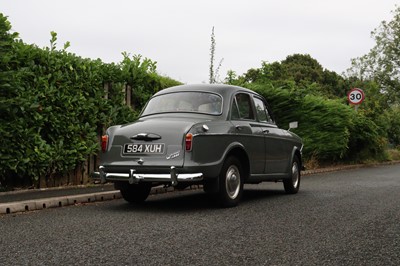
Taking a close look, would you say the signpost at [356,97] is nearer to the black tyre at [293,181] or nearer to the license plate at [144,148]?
the black tyre at [293,181]

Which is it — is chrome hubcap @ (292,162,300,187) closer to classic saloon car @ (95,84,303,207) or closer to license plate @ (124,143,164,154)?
classic saloon car @ (95,84,303,207)

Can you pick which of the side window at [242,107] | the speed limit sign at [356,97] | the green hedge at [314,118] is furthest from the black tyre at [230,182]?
the speed limit sign at [356,97]

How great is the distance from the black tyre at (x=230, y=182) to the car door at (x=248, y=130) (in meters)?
0.41

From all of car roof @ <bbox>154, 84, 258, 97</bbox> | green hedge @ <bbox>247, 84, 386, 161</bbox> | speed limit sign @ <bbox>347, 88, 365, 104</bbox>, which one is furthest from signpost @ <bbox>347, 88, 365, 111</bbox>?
car roof @ <bbox>154, 84, 258, 97</bbox>

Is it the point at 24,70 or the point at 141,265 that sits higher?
the point at 24,70

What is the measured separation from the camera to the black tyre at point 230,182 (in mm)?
7160

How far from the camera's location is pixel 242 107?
836 centimetres

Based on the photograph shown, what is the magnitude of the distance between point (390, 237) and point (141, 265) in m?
2.65

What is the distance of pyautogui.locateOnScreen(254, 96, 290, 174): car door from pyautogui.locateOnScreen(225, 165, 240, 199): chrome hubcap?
1134 millimetres

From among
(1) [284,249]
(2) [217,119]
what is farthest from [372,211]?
(1) [284,249]

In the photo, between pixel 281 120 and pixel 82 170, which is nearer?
pixel 82 170

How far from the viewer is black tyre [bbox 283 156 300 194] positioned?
9664mm

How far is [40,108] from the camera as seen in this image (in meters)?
8.77

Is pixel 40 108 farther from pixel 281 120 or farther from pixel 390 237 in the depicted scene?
pixel 281 120
